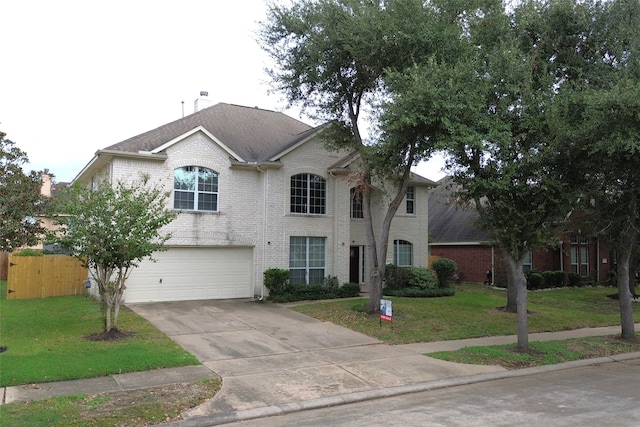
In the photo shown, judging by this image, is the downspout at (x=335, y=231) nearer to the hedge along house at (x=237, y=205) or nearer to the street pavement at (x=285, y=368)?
the hedge along house at (x=237, y=205)

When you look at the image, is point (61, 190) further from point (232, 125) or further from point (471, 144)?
point (232, 125)

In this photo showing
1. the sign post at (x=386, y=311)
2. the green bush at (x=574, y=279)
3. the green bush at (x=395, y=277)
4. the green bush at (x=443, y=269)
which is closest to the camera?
the sign post at (x=386, y=311)

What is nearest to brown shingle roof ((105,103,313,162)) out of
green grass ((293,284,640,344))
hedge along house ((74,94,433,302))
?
hedge along house ((74,94,433,302))

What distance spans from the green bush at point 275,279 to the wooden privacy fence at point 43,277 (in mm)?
6560

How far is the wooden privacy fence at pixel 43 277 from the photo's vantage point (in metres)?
17.7

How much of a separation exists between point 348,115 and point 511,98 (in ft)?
20.9

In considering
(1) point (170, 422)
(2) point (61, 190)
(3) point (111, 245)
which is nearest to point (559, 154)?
(1) point (170, 422)

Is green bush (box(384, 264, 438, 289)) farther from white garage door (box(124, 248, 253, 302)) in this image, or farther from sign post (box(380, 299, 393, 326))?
sign post (box(380, 299, 393, 326))

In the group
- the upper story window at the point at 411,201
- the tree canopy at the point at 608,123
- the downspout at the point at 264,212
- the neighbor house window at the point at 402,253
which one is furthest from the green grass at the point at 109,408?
the upper story window at the point at 411,201

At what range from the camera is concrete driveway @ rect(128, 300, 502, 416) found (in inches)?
317

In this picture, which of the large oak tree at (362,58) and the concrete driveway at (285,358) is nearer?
the concrete driveway at (285,358)

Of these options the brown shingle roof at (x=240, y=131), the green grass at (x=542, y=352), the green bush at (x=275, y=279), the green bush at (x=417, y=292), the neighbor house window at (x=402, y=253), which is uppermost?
the brown shingle roof at (x=240, y=131)

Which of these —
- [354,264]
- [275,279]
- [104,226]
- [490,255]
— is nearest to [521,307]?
[275,279]

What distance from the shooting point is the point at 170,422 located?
21.6 ft
